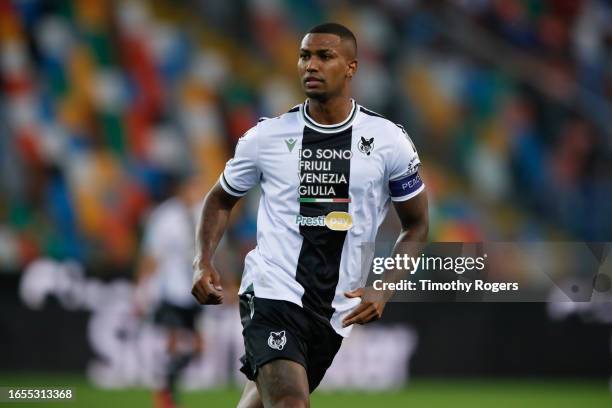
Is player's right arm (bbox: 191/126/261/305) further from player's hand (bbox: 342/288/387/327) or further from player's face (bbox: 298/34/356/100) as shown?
player's hand (bbox: 342/288/387/327)

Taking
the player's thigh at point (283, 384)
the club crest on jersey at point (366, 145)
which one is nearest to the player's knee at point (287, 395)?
the player's thigh at point (283, 384)

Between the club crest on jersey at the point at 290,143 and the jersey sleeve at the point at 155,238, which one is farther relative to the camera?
the jersey sleeve at the point at 155,238

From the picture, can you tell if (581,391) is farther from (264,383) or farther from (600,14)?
(264,383)

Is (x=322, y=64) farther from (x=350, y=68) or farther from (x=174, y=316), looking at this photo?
(x=174, y=316)

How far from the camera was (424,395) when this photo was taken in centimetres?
1020

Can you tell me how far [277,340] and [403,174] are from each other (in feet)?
3.32

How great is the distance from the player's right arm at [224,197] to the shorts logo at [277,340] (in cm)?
38

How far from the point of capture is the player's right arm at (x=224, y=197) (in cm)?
521

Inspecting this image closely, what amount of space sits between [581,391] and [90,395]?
4685 millimetres

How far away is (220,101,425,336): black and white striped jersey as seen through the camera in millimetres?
5074

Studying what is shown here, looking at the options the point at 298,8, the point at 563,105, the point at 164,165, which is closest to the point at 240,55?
the point at 298,8

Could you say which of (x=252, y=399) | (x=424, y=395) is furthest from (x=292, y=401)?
(x=424, y=395)

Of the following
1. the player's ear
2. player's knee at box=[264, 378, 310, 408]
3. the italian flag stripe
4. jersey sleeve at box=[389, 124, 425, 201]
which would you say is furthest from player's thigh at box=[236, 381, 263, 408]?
the player's ear

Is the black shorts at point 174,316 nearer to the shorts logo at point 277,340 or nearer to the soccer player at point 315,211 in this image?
the soccer player at point 315,211
